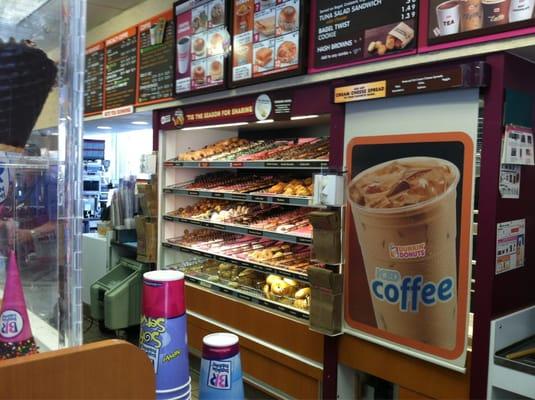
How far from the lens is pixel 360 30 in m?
2.75

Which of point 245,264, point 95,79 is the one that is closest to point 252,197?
point 245,264

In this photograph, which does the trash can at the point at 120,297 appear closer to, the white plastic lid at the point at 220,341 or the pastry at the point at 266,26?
the pastry at the point at 266,26

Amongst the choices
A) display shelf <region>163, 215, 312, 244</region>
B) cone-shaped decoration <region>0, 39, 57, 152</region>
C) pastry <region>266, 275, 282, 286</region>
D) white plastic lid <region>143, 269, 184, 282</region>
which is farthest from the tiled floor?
cone-shaped decoration <region>0, 39, 57, 152</region>

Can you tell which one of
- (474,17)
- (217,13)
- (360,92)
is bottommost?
(360,92)

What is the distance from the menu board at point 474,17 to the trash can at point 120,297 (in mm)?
3557

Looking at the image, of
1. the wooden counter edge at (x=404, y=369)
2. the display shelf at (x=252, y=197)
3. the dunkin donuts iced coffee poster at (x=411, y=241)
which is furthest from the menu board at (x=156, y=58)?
the wooden counter edge at (x=404, y=369)

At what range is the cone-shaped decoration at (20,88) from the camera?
1.04 meters

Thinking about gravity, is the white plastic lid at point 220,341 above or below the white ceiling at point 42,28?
below

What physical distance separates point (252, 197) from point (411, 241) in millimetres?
1401

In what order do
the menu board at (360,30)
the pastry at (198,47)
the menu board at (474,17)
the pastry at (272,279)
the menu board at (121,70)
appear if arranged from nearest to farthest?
the menu board at (474,17) → the menu board at (360,30) → the pastry at (272,279) → the pastry at (198,47) → the menu board at (121,70)

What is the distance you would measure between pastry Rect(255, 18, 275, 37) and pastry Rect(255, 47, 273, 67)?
4.1 inches

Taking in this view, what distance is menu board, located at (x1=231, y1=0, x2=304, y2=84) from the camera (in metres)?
3.14

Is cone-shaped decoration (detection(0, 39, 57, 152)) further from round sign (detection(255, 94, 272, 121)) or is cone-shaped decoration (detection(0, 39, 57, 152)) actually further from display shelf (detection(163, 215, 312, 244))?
round sign (detection(255, 94, 272, 121))

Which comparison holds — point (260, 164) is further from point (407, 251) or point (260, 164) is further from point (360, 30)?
point (407, 251)
